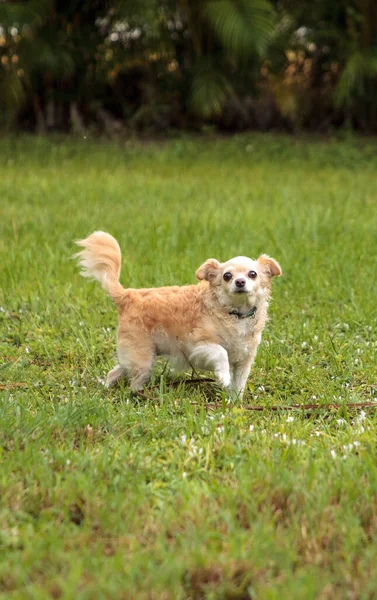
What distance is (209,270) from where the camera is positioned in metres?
4.37

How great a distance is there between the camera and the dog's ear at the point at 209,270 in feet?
14.2

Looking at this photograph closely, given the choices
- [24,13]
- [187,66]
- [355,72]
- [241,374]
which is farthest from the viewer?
[187,66]

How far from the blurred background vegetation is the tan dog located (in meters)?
10.2

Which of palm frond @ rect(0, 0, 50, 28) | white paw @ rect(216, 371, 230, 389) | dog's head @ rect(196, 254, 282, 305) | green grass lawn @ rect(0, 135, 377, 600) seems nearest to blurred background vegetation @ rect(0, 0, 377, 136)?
palm frond @ rect(0, 0, 50, 28)

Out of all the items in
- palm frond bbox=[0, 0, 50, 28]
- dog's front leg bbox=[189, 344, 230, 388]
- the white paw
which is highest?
dog's front leg bbox=[189, 344, 230, 388]

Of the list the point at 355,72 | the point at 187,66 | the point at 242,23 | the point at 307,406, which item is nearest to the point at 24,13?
the point at 187,66

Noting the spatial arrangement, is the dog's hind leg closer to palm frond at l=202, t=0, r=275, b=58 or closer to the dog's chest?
the dog's chest

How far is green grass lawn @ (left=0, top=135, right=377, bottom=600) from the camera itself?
268 centimetres

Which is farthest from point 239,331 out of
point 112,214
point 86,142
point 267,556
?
point 86,142

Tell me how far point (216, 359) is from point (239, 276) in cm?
39

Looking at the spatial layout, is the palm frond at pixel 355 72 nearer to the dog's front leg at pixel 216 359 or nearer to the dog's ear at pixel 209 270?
the dog's ear at pixel 209 270

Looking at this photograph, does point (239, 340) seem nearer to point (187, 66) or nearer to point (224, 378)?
point (224, 378)

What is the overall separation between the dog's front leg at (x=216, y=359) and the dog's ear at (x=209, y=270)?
334mm

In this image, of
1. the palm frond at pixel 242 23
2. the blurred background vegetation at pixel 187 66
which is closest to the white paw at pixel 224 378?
the palm frond at pixel 242 23
